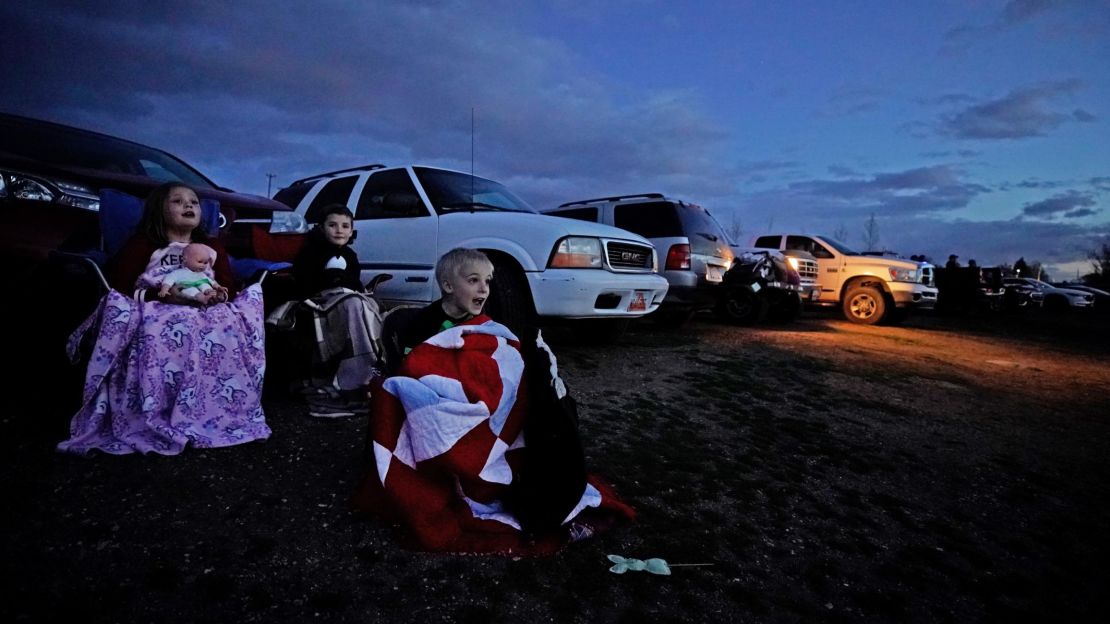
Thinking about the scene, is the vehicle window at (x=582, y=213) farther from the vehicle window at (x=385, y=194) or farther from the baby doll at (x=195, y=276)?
the baby doll at (x=195, y=276)

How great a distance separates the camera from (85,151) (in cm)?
401

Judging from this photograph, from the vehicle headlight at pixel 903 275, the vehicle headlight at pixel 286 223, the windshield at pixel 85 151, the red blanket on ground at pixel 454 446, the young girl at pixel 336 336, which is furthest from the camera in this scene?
the vehicle headlight at pixel 903 275

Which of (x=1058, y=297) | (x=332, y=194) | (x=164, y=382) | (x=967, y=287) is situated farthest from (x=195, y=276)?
(x=1058, y=297)

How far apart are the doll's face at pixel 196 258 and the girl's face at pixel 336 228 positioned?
29.8 inches

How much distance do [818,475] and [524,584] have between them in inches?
74.6

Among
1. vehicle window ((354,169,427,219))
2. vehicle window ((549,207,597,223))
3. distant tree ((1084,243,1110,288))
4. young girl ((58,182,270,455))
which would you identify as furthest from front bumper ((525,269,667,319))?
distant tree ((1084,243,1110,288))

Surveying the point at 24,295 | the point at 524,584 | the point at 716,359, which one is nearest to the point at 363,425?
the point at 524,584

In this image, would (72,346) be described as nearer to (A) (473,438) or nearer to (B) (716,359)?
(A) (473,438)

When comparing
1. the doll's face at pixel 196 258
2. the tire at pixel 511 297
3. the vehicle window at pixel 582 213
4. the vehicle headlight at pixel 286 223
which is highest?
the vehicle window at pixel 582 213

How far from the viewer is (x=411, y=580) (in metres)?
1.61

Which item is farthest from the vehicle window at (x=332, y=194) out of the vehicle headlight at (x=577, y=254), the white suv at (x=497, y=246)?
the vehicle headlight at (x=577, y=254)

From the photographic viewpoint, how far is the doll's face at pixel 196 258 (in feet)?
8.87

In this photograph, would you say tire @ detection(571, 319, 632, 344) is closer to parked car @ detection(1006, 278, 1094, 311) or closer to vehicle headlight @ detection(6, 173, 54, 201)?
vehicle headlight @ detection(6, 173, 54, 201)

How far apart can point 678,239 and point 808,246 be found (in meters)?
6.99
